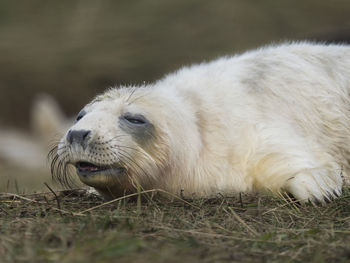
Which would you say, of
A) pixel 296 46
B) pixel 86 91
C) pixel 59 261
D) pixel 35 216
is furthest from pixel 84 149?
pixel 86 91

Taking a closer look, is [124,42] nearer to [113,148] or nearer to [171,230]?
[113,148]

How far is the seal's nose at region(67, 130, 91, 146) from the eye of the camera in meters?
4.16

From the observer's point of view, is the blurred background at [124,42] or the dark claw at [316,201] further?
the blurred background at [124,42]

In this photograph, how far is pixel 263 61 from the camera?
5578 mm

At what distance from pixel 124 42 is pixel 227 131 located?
477 inches

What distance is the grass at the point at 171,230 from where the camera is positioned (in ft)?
8.97

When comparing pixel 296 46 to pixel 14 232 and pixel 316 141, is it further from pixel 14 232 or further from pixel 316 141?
pixel 14 232

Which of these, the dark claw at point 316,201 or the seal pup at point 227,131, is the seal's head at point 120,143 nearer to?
the seal pup at point 227,131

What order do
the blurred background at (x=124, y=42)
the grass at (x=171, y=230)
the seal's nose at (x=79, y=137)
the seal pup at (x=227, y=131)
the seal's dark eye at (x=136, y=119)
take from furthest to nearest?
the blurred background at (x=124, y=42), the seal's dark eye at (x=136, y=119), the seal pup at (x=227, y=131), the seal's nose at (x=79, y=137), the grass at (x=171, y=230)

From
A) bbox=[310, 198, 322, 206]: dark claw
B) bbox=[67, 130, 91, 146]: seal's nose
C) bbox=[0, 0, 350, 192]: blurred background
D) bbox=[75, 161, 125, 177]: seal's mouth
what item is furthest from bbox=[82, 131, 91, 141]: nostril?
bbox=[0, 0, 350, 192]: blurred background

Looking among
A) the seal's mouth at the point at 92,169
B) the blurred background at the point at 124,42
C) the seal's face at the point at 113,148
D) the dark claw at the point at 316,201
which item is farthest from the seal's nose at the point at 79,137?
the blurred background at the point at 124,42

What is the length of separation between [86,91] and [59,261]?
1354 centimetres

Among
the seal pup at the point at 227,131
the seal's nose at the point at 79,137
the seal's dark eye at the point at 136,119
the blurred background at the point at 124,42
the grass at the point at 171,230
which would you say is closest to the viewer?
the grass at the point at 171,230

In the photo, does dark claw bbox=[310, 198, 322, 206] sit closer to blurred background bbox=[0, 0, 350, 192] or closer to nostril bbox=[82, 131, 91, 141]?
nostril bbox=[82, 131, 91, 141]
